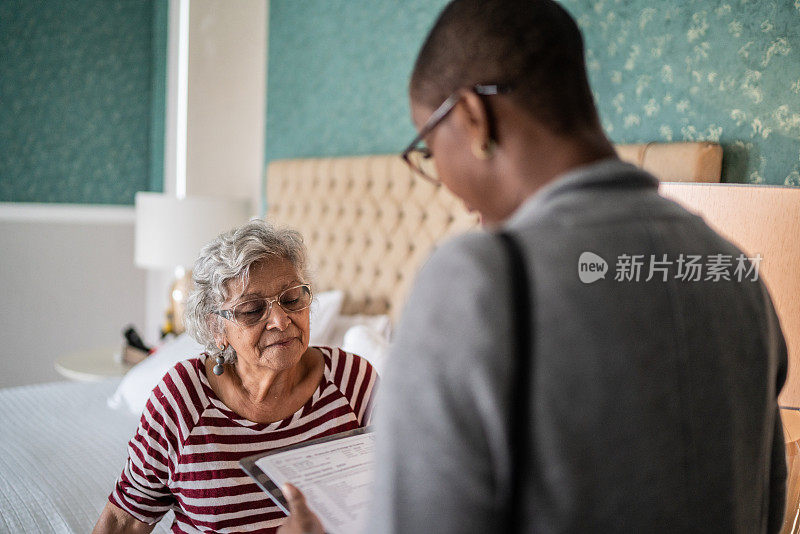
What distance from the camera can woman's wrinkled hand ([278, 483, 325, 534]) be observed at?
0.75 m

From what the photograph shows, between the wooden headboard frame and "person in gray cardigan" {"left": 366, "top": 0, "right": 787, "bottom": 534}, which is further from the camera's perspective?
the wooden headboard frame

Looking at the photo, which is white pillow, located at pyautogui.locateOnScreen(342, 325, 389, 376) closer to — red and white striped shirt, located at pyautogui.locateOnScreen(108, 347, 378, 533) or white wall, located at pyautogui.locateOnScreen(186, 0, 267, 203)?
red and white striped shirt, located at pyautogui.locateOnScreen(108, 347, 378, 533)

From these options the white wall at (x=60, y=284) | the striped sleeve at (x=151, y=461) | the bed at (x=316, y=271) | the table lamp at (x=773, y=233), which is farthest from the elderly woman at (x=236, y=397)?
the white wall at (x=60, y=284)

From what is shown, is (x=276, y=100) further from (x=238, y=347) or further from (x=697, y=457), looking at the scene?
(x=697, y=457)

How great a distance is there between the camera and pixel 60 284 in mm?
4023

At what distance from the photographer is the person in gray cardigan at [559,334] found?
48cm

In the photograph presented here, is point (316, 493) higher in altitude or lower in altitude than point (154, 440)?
higher

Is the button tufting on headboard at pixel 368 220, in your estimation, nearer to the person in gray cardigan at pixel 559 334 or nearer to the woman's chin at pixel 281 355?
the woman's chin at pixel 281 355

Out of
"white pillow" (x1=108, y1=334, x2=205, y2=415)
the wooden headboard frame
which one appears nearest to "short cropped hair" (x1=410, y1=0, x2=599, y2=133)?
the wooden headboard frame

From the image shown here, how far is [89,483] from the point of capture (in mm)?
1837

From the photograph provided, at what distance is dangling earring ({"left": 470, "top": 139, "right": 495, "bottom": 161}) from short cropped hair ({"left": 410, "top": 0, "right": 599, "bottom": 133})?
0.14 feet

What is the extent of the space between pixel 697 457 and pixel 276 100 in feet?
10.9

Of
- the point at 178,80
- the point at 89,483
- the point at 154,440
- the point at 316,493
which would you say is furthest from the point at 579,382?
the point at 178,80

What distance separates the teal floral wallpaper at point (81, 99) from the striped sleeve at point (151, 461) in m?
3.25
